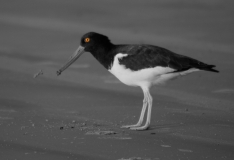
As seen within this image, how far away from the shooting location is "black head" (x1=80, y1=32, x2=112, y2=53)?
898 centimetres

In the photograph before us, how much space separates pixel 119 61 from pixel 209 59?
4.82 metres

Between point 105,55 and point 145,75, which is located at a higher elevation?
point 105,55

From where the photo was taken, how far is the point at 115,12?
1717cm

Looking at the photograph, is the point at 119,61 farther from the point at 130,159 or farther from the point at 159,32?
the point at 159,32

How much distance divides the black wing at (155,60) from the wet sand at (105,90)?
994mm

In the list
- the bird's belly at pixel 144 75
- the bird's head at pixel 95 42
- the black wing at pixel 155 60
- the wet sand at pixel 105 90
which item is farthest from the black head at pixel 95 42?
the wet sand at pixel 105 90

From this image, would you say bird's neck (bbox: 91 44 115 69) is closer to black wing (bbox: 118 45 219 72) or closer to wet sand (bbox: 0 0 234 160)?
black wing (bbox: 118 45 219 72)

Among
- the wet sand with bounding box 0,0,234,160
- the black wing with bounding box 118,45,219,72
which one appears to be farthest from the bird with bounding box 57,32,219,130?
the wet sand with bounding box 0,0,234,160

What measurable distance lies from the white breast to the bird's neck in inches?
8.3

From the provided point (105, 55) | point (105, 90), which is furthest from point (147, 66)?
point (105, 90)

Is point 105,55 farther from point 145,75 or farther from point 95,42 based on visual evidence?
point 145,75

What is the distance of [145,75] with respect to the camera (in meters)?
8.40

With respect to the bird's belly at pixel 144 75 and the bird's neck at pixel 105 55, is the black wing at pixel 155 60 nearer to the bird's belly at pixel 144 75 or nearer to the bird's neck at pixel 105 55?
the bird's belly at pixel 144 75

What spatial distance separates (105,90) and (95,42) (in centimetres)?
181
